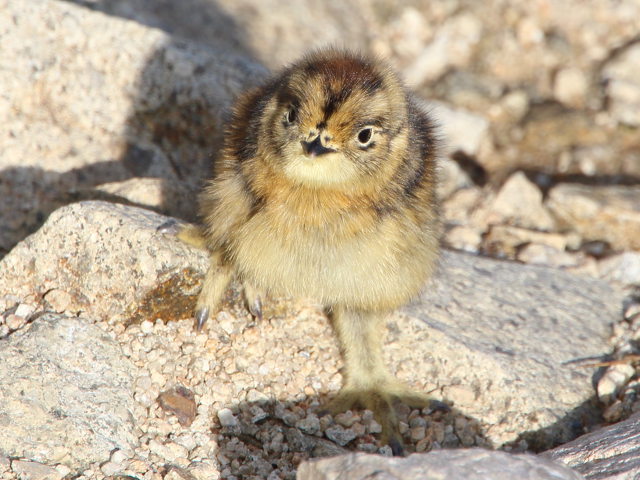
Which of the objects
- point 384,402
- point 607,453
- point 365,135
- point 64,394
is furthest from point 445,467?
point 64,394

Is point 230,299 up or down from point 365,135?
down

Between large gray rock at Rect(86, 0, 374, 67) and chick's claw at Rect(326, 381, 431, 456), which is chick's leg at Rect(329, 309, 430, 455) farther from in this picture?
large gray rock at Rect(86, 0, 374, 67)

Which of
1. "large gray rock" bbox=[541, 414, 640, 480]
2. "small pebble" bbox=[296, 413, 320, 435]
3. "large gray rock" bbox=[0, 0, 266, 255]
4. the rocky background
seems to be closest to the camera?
"large gray rock" bbox=[541, 414, 640, 480]

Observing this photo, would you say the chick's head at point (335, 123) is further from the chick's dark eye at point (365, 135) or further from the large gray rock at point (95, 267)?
the large gray rock at point (95, 267)

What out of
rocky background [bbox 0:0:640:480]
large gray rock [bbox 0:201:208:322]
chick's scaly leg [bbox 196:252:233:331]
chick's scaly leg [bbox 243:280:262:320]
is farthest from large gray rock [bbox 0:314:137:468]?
chick's scaly leg [bbox 243:280:262:320]

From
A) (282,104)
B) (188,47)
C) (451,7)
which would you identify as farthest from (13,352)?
(451,7)

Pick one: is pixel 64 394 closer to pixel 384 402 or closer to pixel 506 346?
pixel 384 402

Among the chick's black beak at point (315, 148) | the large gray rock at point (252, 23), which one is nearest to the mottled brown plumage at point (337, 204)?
the chick's black beak at point (315, 148)
